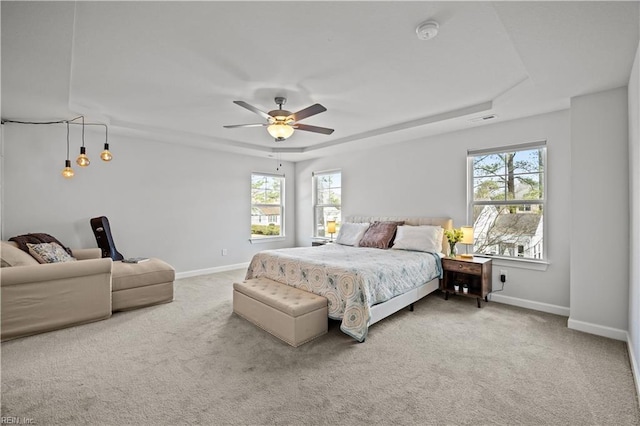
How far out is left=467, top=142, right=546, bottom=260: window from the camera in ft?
12.6

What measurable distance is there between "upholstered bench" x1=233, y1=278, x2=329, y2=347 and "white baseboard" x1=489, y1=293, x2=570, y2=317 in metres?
2.58

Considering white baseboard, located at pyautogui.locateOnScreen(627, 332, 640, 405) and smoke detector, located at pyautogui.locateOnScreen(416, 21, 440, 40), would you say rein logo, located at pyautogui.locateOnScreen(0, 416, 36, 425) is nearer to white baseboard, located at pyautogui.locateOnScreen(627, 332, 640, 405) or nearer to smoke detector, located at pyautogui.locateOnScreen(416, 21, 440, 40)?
smoke detector, located at pyautogui.locateOnScreen(416, 21, 440, 40)

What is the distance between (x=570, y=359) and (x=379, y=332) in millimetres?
1587

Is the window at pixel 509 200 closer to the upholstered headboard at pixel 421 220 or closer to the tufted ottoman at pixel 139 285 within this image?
the upholstered headboard at pixel 421 220

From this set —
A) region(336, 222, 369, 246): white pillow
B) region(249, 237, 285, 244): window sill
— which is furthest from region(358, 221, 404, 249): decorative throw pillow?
region(249, 237, 285, 244): window sill

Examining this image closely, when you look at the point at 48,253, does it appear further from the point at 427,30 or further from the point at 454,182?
the point at 454,182

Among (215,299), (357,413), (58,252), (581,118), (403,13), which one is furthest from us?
(215,299)

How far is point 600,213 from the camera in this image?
2.90 m

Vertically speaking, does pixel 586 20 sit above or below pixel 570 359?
above

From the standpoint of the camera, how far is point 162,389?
6.77 feet

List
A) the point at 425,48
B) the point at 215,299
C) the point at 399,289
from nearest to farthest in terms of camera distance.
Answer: the point at 425,48 < the point at 399,289 < the point at 215,299

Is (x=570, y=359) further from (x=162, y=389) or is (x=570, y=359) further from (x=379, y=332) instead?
(x=162, y=389)

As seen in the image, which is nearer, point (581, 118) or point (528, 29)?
point (528, 29)

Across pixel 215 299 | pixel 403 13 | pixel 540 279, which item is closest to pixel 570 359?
pixel 540 279
